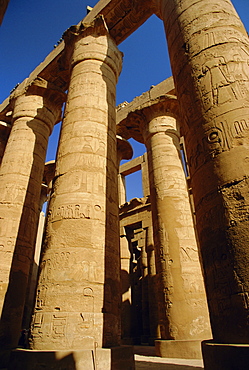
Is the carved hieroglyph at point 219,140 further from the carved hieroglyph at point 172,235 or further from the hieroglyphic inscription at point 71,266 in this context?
the carved hieroglyph at point 172,235

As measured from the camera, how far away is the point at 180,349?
5.87m

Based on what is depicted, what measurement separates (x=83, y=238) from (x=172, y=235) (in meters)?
3.66

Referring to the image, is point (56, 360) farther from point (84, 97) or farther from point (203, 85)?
point (84, 97)

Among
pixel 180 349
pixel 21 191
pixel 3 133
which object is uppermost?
pixel 3 133

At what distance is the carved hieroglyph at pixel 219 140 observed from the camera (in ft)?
8.07

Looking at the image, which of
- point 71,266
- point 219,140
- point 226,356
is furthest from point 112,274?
point 219,140

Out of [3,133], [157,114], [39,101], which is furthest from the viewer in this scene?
[3,133]

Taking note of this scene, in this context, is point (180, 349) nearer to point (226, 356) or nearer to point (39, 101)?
point (226, 356)

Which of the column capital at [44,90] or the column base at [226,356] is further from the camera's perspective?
the column capital at [44,90]

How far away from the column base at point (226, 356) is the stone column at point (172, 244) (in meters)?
3.98

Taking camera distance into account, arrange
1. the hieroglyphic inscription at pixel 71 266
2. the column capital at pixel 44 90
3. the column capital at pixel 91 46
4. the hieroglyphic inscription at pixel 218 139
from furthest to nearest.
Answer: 1. the column capital at pixel 44 90
2. the column capital at pixel 91 46
3. the hieroglyphic inscription at pixel 71 266
4. the hieroglyphic inscription at pixel 218 139

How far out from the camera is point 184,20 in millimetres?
4398

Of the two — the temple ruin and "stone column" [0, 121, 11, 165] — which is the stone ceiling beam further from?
"stone column" [0, 121, 11, 165]

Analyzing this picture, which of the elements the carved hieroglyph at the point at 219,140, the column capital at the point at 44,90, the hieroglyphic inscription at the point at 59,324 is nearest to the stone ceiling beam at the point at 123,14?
the column capital at the point at 44,90
